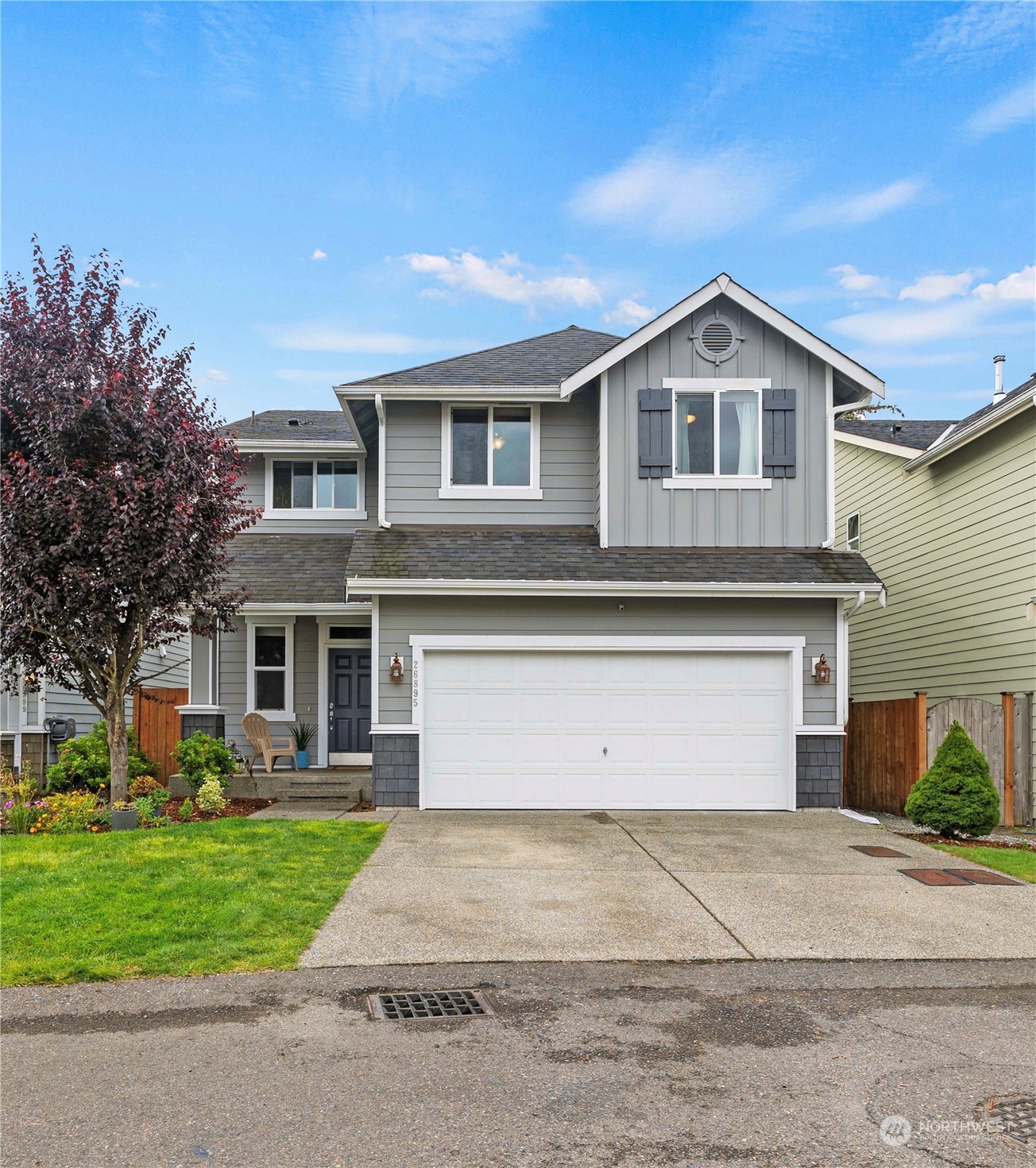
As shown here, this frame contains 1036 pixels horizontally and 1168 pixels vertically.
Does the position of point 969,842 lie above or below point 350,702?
below

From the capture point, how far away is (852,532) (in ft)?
64.5

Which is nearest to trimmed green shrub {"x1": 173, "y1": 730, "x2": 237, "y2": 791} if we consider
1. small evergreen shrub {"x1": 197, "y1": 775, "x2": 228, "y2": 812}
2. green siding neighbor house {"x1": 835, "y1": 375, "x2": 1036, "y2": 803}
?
small evergreen shrub {"x1": 197, "y1": 775, "x2": 228, "y2": 812}

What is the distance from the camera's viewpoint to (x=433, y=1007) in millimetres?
5312

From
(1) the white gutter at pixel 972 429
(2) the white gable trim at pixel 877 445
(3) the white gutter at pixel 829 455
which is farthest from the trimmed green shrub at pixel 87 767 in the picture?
(2) the white gable trim at pixel 877 445

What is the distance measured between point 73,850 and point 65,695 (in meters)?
8.38

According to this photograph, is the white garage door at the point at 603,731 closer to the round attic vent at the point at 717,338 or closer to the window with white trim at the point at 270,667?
the window with white trim at the point at 270,667

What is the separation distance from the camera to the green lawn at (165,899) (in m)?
6.01

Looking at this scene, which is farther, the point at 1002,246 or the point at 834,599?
the point at 1002,246

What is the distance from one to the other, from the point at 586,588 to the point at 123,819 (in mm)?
6047

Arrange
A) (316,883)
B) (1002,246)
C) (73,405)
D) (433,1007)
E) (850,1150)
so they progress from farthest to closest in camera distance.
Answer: (1002,246)
(73,405)
(316,883)
(433,1007)
(850,1150)

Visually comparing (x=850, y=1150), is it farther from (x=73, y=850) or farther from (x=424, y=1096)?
(x=73, y=850)

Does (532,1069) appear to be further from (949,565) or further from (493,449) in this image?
(949,565)

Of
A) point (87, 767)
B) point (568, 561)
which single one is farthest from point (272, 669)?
point (568, 561)

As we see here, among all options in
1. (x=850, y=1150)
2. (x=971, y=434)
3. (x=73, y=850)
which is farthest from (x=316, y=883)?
(x=971, y=434)
